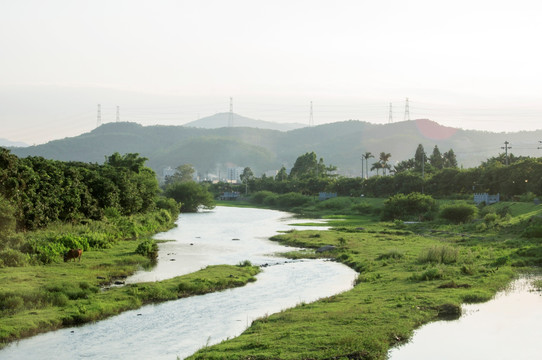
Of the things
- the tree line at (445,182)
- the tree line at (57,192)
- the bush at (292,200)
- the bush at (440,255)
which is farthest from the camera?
the bush at (292,200)

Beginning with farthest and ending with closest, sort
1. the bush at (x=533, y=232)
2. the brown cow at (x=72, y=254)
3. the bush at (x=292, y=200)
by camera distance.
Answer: the bush at (x=292, y=200)
the bush at (x=533, y=232)
the brown cow at (x=72, y=254)

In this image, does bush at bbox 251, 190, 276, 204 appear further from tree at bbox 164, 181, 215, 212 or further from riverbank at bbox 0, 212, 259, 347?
riverbank at bbox 0, 212, 259, 347

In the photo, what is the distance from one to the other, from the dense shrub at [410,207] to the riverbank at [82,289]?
4923cm

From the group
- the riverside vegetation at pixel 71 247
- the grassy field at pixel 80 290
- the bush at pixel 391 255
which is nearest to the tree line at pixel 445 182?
the bush at pixel 391 255

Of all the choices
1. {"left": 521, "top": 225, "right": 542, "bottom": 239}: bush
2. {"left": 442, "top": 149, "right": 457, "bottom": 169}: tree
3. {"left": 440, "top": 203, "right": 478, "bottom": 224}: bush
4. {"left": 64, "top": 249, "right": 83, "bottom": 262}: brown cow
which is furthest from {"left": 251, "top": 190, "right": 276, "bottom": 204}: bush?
{"left": 64, "top": 249, "right": 83, "bottom": 262}: brown cow

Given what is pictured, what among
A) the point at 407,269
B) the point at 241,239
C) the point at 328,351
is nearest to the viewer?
the point at 328,351

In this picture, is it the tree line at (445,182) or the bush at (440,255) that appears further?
the tree line at (445,182)

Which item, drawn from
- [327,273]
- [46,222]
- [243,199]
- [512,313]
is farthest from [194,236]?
[243,199]

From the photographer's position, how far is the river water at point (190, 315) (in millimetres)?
23469

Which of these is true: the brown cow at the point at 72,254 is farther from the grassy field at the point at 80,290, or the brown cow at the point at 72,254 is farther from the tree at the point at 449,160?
the tree at the point at 449,160

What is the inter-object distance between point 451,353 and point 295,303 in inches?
441

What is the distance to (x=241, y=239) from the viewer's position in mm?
70500

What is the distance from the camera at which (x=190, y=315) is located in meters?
29.3

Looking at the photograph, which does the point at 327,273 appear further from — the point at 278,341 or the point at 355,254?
the point at 278,341
